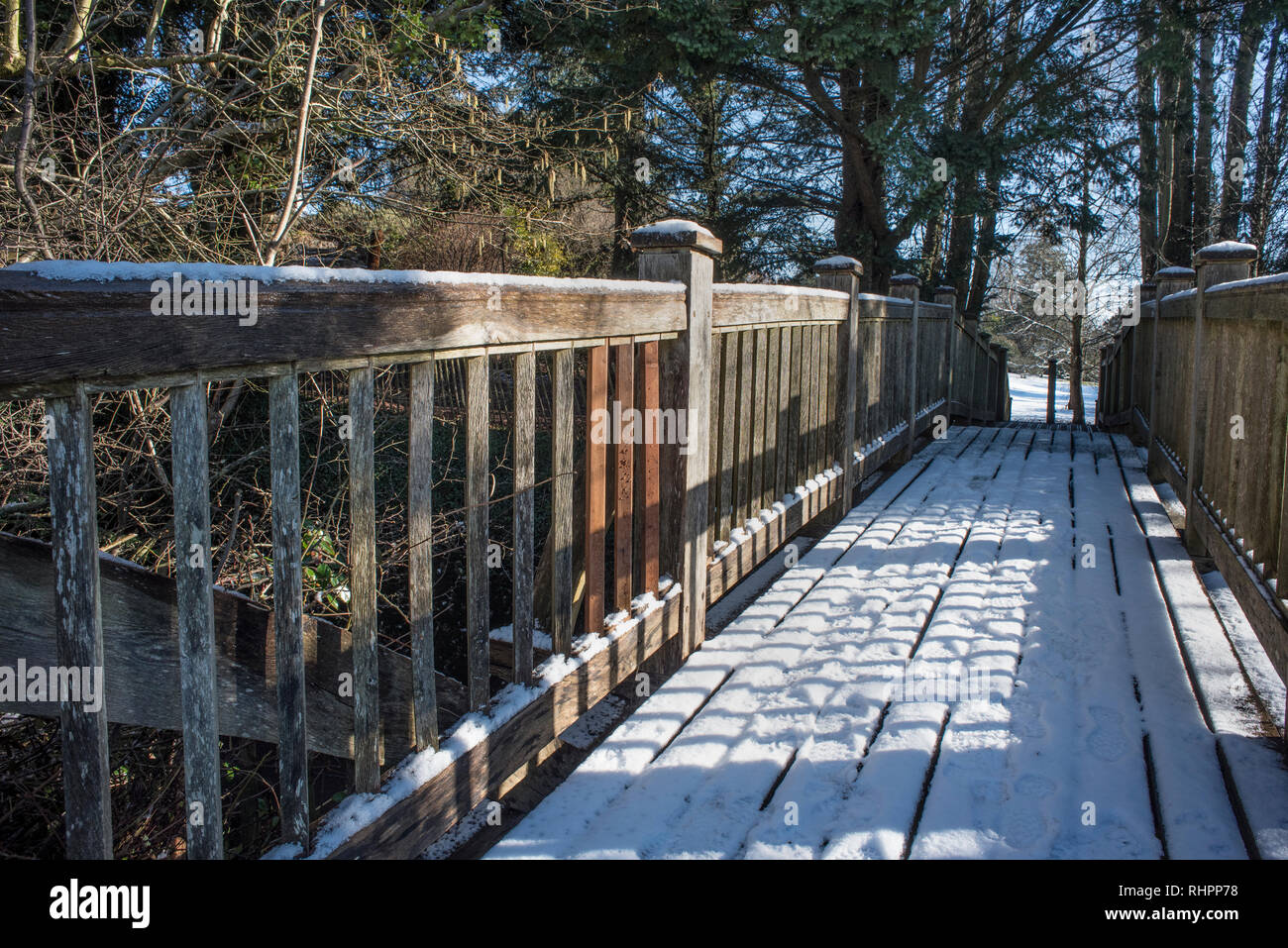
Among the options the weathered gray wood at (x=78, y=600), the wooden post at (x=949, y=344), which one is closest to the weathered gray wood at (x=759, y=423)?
the weathered gray wood at (x=78, y=600)

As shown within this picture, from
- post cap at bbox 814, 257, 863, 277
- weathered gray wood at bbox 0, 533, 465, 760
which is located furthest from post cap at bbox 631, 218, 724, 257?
post cap at bbox 814, 257, 863, 277

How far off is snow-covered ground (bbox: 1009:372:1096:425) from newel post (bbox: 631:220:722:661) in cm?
2217

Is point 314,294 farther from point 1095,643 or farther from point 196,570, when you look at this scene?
point 1095,643

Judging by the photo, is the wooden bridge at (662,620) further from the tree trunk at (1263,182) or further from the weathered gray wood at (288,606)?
the tree trunk at (1263,182)

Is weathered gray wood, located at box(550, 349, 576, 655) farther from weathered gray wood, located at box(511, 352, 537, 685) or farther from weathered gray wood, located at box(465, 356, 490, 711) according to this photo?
weathered gray wood, located at box(465, 356, 490, 711)

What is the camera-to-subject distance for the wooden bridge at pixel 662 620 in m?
1.38

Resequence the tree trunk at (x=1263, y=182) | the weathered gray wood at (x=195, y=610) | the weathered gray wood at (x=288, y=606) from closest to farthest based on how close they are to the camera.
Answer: the weathered gray wood at (x=195, y=610) < the weathered gray wood at (x=288, y=606) < the tree trunk at (x=1263, y=182)

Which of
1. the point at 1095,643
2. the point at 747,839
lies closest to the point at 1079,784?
the point at 747,839

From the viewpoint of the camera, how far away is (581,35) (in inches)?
394

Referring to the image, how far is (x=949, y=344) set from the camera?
9797 millimetres

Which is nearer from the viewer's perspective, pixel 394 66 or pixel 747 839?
pixel 747 839

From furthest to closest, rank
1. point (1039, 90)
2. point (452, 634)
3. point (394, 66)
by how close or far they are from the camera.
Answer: point (1039, 90)
point (452, 634)
point (394, 66)

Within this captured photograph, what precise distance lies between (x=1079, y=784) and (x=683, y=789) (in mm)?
955

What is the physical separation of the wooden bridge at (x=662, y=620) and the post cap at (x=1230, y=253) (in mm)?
68
